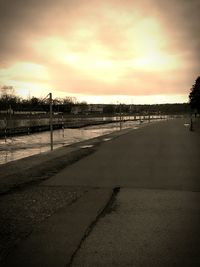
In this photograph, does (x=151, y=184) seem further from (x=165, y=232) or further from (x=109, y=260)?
(x=109, y=260)

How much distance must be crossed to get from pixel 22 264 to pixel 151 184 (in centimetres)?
485

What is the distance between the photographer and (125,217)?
5715 millimetres

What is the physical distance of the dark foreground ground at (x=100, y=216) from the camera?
13.8 ft

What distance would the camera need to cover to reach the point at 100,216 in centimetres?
579

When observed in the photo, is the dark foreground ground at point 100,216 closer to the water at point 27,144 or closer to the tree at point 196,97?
the water at point 27,144

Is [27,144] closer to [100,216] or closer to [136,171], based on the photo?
[136,171]

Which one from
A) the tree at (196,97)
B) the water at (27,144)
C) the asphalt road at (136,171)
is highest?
the tree at (196,97)

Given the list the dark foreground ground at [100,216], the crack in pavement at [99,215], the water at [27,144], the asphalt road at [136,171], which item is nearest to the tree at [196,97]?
the water at [27,144]

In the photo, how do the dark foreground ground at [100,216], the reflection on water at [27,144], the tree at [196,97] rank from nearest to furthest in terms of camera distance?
the dark foreground ground at [100,216] → the reflection on water at [27,144] → the tree at [196,97]

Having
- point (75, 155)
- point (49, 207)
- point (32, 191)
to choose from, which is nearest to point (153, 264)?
point (49, 207)

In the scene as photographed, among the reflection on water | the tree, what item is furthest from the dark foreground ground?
the tree

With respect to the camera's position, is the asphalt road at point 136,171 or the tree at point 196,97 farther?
the tree at point 196,97

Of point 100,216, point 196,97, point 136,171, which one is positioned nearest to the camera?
point 100,216

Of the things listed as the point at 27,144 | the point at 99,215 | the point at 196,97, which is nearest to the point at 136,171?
the point at 99,215
